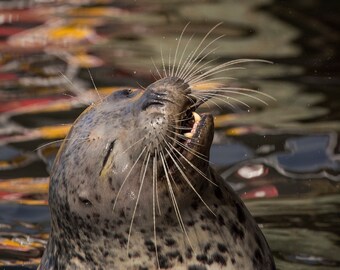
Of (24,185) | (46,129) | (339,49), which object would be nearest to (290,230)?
(24,185)

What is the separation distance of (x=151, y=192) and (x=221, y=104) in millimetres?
4532

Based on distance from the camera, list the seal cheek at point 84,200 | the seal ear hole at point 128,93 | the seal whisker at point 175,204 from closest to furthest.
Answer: the seal whisker at point 175,204 → the seal cheek at point 84,200 → the seal ear hole at point 128,93

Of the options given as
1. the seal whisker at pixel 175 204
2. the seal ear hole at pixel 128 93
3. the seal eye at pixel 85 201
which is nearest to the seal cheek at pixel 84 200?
the seal eye at pixel 85 201

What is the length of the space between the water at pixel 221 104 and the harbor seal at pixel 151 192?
0.68m

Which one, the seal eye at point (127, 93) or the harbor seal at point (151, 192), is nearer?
the harbor seal at point (151, 192)

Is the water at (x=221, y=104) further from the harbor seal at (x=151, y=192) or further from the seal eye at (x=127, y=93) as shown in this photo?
the harbor seal at (x=151, y=192)

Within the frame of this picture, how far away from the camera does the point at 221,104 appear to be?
10.3 m

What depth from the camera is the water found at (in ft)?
27.2

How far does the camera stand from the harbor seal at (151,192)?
5.77 meters

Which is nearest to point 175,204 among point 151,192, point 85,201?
point 151,192

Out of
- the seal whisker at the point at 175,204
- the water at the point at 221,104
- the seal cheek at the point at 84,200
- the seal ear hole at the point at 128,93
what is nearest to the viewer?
the seal whisker at the point at 175,204

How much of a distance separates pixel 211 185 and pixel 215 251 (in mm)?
309

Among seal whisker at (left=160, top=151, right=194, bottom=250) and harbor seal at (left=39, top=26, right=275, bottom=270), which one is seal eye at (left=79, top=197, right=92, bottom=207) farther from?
seal whisker at (left=160, top=151, right=194, bottom=250)

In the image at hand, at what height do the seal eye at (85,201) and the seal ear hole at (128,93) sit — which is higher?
the seal ear hole at (128,93)
